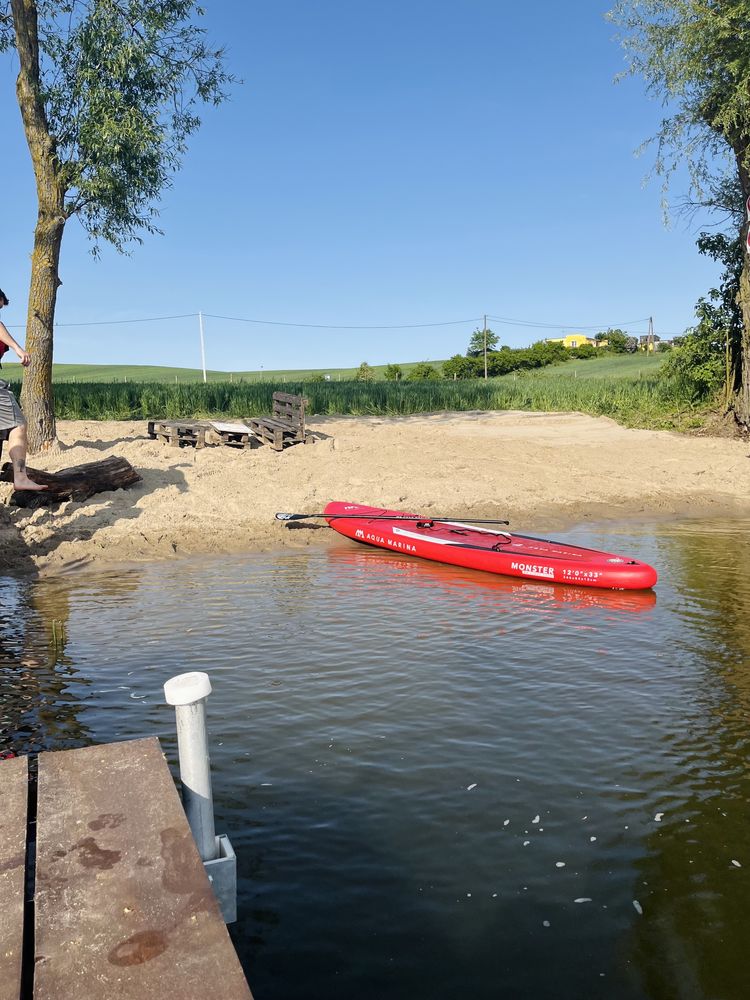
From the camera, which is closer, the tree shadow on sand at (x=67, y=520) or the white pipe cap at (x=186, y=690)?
the white pipe cap at (x=186, y=690)

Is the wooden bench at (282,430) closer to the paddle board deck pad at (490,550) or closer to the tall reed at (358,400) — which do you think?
the paddle board deck pad at (490,550)

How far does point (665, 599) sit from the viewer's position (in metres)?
10.2

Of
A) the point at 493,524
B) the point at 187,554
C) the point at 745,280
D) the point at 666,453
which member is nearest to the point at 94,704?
the point at 187,554

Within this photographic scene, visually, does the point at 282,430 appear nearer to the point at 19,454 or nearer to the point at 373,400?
the point at 19,454

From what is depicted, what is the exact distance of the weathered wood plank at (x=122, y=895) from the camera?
8.43ft

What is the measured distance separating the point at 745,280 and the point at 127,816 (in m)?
24.0

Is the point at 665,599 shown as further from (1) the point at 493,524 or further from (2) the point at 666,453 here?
(2) the point at 666,453

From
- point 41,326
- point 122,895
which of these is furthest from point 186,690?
point 41,326

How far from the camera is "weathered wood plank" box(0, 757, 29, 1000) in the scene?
8.57 feet

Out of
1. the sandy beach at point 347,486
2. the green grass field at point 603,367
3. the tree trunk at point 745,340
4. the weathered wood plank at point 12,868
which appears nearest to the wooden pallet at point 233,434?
the sandy beach at point 347,486

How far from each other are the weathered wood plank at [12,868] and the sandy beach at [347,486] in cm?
886

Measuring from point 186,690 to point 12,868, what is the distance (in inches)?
35.4

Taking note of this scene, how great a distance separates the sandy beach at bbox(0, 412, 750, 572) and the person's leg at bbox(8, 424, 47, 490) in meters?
2.10

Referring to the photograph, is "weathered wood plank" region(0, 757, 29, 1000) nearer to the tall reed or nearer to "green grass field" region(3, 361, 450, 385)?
the tall reed
